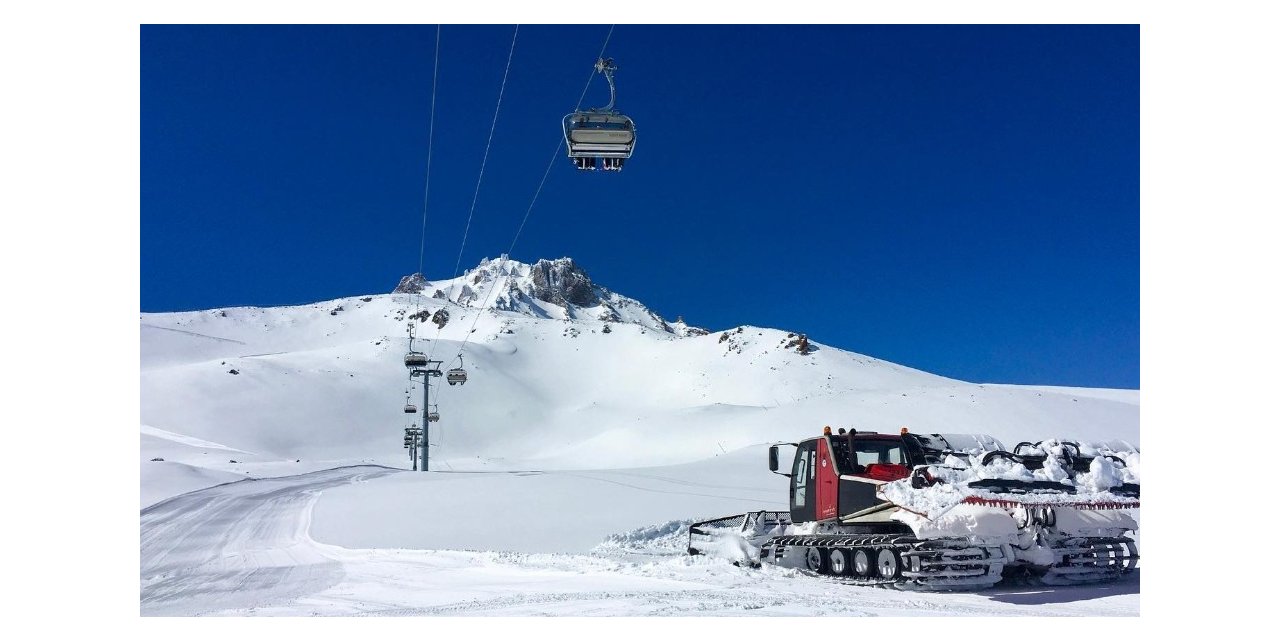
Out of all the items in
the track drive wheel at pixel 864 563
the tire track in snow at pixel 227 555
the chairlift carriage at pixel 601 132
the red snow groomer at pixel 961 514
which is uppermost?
the chairlift carriage at pixel 601 132

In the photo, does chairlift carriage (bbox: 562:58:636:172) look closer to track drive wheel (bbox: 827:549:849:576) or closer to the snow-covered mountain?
track drive wheel (bbox: 827:549:849:576)

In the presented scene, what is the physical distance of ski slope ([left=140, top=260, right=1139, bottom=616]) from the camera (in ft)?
33.1

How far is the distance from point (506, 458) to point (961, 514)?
60.0m

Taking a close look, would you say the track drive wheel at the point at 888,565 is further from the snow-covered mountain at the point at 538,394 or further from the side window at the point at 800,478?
the snow-covered mountain at the point at 538,394

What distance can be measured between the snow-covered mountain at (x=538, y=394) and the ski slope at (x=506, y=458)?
0.34m

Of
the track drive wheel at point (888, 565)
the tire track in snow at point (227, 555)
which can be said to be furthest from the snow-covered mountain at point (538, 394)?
the track drive wheel at point (888, 565)

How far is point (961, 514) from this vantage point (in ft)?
30.4

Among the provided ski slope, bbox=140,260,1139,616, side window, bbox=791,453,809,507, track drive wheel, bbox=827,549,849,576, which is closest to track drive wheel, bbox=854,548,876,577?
track drive wheel, bbox=827,549,849,576

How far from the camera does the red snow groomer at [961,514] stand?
30.4 feet

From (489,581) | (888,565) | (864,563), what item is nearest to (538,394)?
(489,581)

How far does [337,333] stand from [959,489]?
13481cm

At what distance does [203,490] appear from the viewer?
2825cm

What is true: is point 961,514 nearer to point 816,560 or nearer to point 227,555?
point 816,560
